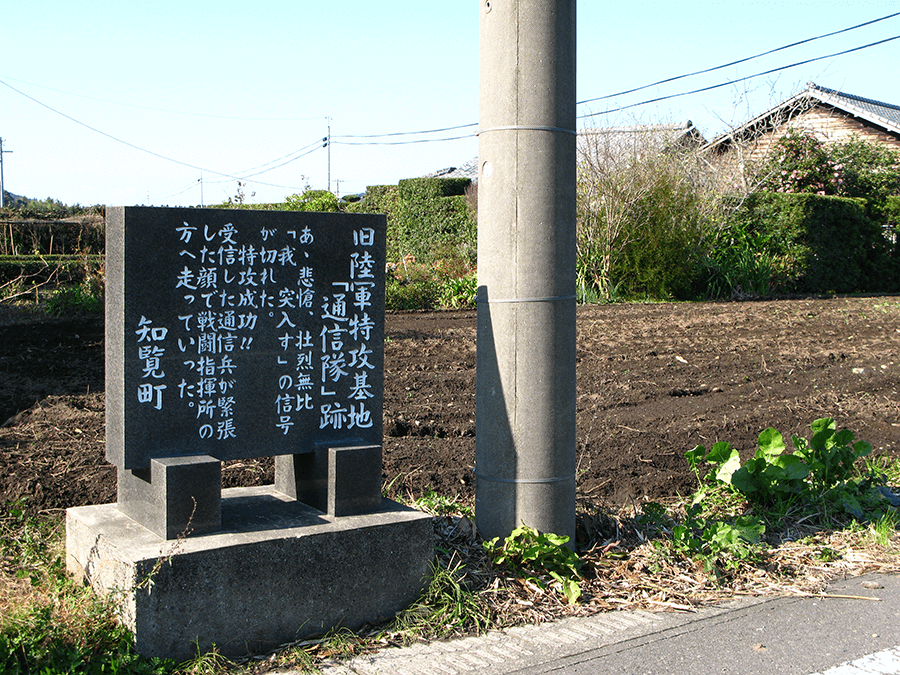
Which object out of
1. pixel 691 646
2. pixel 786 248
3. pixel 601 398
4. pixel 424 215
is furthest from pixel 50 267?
pixel 786 248

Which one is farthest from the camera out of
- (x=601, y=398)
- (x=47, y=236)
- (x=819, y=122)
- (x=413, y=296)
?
(x=819, y=122)

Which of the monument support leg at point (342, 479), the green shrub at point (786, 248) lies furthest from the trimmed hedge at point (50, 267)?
the green shrub at point (786, 248)

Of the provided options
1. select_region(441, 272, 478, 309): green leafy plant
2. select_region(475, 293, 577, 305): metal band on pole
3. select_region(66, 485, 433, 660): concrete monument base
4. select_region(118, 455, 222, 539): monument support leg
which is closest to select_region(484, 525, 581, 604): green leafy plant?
select_region(66, 485, 433, 660): concrete monument base

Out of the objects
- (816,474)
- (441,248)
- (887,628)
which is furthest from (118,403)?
(441,248)

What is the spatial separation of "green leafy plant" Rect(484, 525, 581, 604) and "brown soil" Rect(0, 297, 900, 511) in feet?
3.63

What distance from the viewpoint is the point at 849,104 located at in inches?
991

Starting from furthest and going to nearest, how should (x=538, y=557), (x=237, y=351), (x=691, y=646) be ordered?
1. (x=538, y=557)
2. (x=237, y=351)
3. (x=691, y=646)

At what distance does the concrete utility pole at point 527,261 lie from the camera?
3.71 metres

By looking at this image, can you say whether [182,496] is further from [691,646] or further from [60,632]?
[691,646]

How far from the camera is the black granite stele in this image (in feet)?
10.4

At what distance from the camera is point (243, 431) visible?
3426mm

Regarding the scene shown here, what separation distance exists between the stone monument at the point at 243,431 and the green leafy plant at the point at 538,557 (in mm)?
400

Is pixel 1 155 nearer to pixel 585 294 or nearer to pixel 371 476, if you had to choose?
pixel 585 294

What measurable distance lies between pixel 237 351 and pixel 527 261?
137 centimetres
